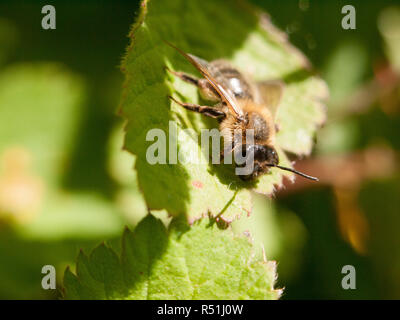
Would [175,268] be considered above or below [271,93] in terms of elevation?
below

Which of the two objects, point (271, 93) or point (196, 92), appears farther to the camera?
point (271, 93)

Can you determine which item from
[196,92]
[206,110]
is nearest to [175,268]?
[206,110]

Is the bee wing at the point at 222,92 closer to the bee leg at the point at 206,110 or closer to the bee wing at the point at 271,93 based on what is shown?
the bee leg at the point at 206,110

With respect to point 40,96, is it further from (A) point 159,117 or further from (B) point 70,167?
(A) point 159,117

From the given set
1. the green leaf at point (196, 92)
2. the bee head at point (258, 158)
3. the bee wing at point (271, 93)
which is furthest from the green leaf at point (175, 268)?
the bee wing at point (271, 93)

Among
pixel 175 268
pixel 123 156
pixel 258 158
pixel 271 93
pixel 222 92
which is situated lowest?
pixel 175 268

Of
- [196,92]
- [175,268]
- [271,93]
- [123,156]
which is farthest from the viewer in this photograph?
[123,156]

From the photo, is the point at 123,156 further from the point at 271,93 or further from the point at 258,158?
the point at 258,158

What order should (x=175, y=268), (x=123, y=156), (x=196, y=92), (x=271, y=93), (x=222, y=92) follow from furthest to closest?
(x=123, y=156) < (x=271, y=93) < (x=196, y=92) < (x=222, y=92) < (x=175, y=268)
